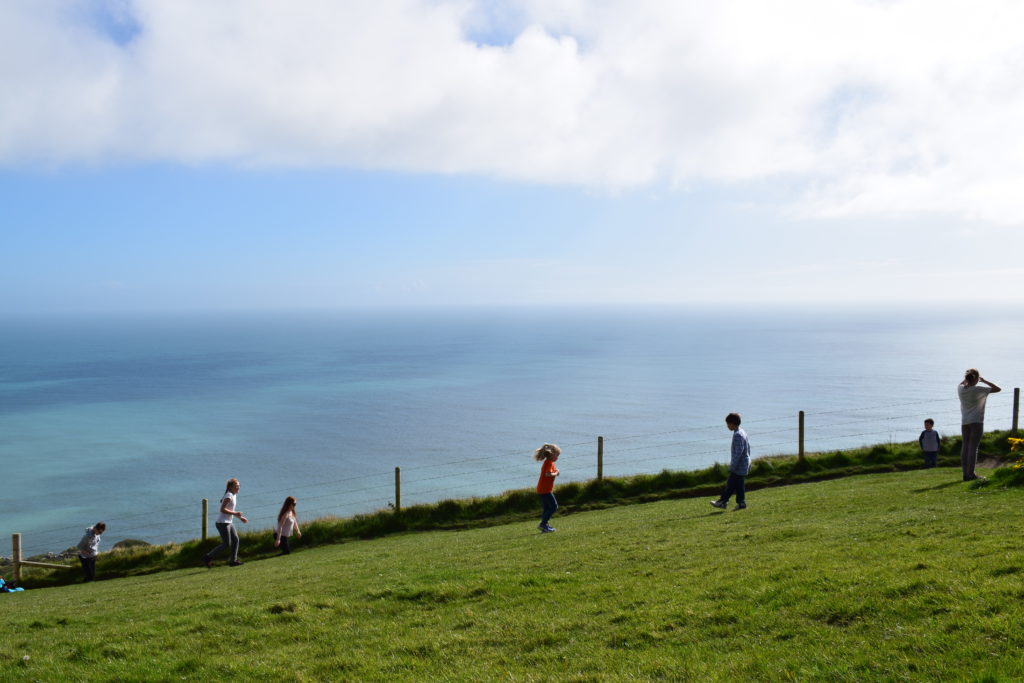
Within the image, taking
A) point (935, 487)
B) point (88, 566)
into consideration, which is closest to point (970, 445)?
point (935, 487)

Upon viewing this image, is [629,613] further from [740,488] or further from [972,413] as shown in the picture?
[972,413]

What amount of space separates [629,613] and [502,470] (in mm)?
55946

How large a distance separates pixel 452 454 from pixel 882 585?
211ft

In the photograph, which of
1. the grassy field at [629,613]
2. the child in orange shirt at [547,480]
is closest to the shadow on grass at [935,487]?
the grassy field at [629,613]

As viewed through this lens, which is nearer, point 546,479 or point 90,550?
point 546,479

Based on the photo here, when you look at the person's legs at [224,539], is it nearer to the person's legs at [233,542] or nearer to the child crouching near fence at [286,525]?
the person's legs at [233,542]

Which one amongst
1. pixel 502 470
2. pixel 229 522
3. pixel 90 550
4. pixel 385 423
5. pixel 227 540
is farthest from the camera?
pixel 385 423

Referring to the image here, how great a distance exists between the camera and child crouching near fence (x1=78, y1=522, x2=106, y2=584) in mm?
20828

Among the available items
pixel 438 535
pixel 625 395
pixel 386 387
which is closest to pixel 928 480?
pixel 438 535

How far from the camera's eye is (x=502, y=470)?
63.4 metres

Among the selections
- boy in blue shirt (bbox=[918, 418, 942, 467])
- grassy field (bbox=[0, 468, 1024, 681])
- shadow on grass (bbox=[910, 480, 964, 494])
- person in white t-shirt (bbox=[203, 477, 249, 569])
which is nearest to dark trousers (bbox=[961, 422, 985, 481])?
shadow on grass (bbox=[910, 480, 964, 494])

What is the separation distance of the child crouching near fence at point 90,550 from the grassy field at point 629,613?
6.79 metres

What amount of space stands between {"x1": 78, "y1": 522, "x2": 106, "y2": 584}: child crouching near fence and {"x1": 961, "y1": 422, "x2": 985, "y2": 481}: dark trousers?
21992 mm

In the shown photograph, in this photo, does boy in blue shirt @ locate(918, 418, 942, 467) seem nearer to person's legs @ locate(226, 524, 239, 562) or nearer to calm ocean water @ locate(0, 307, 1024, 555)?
person's legs @ locate(226, 524, 239, 562)
